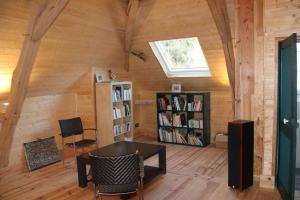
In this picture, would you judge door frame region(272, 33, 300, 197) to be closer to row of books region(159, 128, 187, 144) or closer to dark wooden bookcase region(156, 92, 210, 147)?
dark wooden bookcase region(156, 92, 210, 147)

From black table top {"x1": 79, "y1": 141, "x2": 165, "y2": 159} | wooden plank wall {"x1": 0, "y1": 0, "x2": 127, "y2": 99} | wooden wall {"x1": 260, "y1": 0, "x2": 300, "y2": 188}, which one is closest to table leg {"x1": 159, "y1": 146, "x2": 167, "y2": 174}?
black table top {"x1": 79, "y1": 141, "x2": 165, "y2": 159}

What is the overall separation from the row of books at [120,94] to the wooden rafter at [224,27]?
2.17 m

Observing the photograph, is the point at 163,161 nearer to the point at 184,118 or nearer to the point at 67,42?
the point at 184,118

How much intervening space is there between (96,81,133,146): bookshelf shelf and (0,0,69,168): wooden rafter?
1.69 m

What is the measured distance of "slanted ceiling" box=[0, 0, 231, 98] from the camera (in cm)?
388

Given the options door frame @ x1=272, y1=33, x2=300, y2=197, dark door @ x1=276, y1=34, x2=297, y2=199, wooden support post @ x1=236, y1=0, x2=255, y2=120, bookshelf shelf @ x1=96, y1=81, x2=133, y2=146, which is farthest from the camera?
bookshelf shelf @ x1=96, y1=81, x2=133, y2=146

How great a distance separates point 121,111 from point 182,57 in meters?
1.77

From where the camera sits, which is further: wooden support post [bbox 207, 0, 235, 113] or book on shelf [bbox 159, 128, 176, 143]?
book on shelf [bbox 159, 128, 176, 143]

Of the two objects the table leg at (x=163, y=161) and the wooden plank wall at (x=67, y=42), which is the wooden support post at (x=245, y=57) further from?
the wooden plank wall at (x=67, y=42)

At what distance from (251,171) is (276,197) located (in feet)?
1.44

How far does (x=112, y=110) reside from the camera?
17.7 ft

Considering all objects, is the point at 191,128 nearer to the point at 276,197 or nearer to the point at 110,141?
the point at 110,141

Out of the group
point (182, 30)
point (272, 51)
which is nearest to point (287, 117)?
point (272, 51)

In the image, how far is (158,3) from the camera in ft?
15.5
